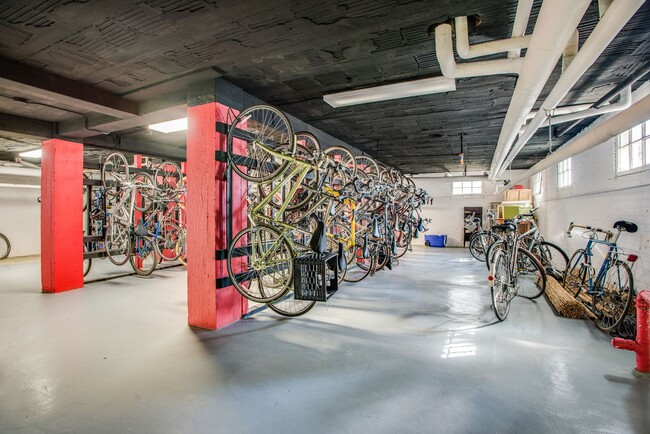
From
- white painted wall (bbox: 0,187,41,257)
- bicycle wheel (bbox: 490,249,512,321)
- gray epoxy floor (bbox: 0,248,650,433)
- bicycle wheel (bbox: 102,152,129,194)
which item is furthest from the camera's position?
white painted wall (bbox: 0,187,41,257)

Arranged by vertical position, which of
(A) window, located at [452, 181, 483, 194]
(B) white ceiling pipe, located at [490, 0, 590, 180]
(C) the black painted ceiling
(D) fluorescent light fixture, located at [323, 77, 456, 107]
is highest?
(C) the black painted ceiling

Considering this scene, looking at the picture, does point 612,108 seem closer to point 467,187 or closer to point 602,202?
point 602,202

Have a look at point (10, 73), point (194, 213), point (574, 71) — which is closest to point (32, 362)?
point (194, 213)

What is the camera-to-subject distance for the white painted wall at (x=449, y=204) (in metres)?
12.5

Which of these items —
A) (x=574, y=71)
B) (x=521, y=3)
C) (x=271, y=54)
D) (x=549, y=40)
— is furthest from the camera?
(x=271, y=54)

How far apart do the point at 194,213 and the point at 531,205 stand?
1013 centimetres

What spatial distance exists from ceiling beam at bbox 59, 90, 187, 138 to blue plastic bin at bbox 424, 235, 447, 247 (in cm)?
1096

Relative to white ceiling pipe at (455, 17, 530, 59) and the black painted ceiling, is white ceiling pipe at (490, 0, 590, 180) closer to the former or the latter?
white ceiling pipe at (455, 17, 530, 59)

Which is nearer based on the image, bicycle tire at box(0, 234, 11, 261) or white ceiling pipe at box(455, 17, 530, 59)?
white ceiling pipe at box(455, 17, 530, 59)

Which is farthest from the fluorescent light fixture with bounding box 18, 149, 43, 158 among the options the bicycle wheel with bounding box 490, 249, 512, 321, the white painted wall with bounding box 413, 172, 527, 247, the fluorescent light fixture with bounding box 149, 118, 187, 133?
the white painted wall with bounding box 413, 172, 527, 247

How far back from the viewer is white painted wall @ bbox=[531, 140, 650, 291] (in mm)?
3561

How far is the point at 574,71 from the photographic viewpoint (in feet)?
7.18

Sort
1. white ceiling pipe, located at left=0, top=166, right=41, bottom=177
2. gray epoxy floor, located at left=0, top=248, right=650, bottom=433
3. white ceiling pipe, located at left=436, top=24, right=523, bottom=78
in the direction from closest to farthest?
gray epoxy floor, located at left=0, top=248, right=650, bottom=433
white ceiling pipe, located at left=436, top=24, right=523, bottom=78
white ceiling pipe, located at left=0, top=166, right=41, bottom=177

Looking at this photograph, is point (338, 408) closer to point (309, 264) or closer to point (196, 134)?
point (309, 264)
